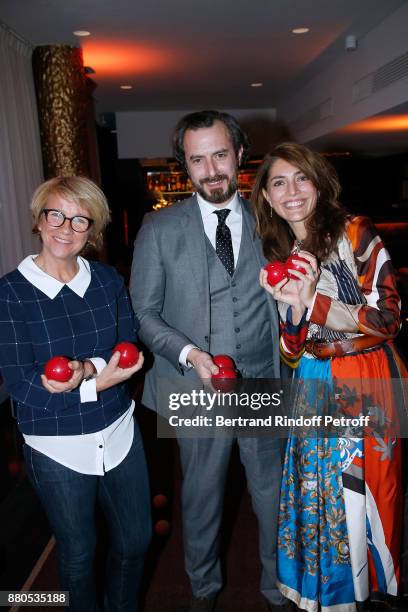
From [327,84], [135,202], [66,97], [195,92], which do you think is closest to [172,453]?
[66,97]

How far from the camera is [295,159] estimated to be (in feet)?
6.75

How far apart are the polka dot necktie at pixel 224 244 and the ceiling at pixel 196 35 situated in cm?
373

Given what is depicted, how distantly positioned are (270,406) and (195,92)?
8342 mm

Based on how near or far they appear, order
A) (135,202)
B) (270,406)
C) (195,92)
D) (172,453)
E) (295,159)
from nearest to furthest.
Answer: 1. (295,159)
2. (270,406)
3. (172,453)
4. (195,92)
5. (135,202)

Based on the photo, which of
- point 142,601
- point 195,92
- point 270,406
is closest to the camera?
point 270,406

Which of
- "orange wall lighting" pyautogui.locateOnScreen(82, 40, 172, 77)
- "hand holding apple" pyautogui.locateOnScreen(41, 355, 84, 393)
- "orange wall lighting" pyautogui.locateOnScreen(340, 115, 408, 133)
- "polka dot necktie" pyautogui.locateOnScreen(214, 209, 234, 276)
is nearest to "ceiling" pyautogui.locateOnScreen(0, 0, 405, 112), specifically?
"orange wall lighting" pyautogui.locateOnScreen(82, 40, 172, 77)

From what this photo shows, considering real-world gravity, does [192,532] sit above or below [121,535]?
below

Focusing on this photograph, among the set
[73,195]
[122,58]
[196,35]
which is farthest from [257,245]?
[122,58]

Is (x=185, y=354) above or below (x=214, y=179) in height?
below

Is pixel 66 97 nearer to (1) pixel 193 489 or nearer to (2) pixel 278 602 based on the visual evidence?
(1) pixel 193 489

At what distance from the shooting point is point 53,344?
69.3 inches

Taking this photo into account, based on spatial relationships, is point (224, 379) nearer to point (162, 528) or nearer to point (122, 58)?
point (162, 528)

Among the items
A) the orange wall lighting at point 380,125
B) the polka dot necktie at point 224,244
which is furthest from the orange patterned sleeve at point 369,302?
the orange wall lighting at point 380,125

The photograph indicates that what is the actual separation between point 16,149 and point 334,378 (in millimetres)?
4918
